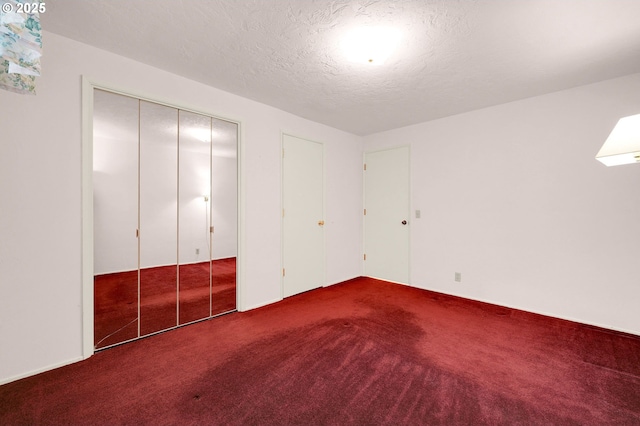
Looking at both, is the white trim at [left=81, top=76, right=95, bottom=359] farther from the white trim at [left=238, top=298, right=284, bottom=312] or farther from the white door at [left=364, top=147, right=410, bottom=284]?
the white door at [left=364, top=147, right=410, bottom=284]

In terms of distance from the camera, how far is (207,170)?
2.89 metres

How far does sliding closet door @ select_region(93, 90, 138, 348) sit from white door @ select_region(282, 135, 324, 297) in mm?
1730

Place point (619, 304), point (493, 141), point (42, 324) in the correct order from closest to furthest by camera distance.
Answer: point (42, 324) < point (619, 304) < point (493, 141)

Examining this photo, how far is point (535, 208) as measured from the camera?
3.14m

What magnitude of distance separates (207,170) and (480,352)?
3.18m

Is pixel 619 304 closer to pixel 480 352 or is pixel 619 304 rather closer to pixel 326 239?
pixel 480 352

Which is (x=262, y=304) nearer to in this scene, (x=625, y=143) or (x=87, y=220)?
(x=87, y=220)

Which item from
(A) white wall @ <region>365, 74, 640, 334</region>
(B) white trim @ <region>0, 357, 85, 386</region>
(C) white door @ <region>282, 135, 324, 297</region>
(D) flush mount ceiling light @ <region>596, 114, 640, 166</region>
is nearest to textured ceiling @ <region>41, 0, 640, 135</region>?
(A) white wall @ <region>365, 74, 640, 334</region>

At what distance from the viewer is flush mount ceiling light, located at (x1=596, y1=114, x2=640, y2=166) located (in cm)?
119

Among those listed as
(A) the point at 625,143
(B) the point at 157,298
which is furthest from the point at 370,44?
(B) the point at 157,298

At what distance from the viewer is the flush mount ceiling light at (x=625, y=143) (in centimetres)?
119

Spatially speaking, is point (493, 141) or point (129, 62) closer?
point (129, 62)

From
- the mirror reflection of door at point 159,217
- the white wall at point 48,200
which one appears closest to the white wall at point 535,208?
the mirror reflection of door at point 159,217

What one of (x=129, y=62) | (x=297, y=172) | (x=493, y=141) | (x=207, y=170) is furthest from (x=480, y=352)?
(x=129, y=62)
